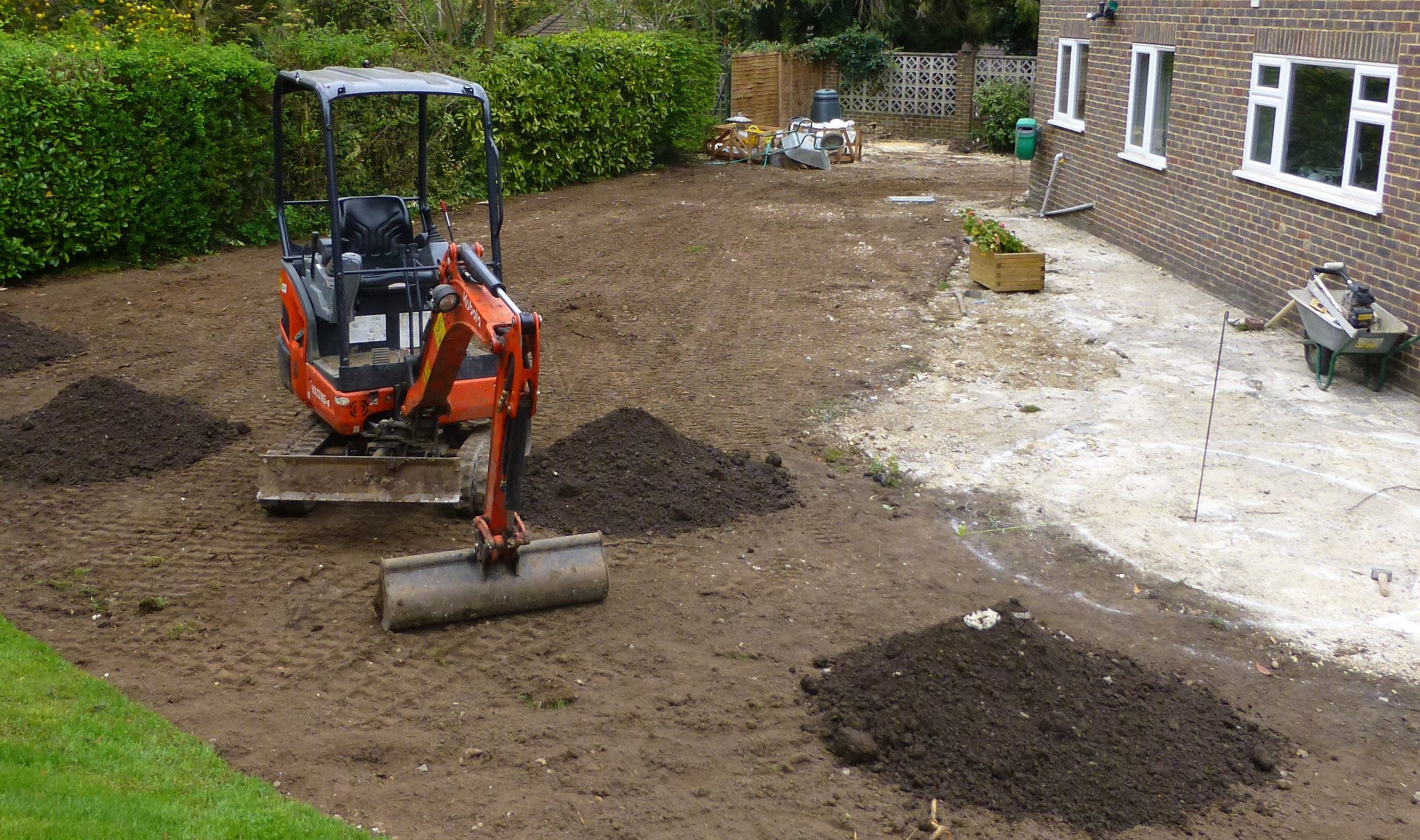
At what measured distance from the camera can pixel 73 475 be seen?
28.2ft

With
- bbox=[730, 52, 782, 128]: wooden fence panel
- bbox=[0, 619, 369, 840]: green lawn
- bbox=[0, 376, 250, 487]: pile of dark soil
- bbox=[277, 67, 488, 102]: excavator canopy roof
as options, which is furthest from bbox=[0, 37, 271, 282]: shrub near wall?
bbox=[730, 52, 782, 128]: wooden fence panel

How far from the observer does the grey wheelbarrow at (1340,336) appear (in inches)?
402

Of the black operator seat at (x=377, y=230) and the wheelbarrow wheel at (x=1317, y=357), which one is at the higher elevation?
the black operator seat at (x=377, y=230)

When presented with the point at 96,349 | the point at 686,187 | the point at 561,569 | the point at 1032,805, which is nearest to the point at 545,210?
the point at 686,187

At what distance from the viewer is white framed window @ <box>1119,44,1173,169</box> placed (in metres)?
15.8

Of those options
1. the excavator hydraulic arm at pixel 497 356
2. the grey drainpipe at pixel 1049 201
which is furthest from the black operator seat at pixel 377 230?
the grey drainpipe at pixel 1049 201

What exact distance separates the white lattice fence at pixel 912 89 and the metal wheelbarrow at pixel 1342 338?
20.7 m

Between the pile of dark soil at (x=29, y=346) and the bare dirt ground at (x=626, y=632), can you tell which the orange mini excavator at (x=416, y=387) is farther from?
the pile of dark soil at (x=29, y=346)

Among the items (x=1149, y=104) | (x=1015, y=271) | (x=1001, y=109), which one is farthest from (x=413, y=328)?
(x=1001, y=109)

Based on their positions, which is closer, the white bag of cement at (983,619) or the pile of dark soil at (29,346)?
the white bag of cement at (983,619)

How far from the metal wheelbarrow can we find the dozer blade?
718cm

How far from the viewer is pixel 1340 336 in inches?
403

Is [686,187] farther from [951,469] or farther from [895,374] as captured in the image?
[951,469]

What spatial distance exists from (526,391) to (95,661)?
8.84 ft
